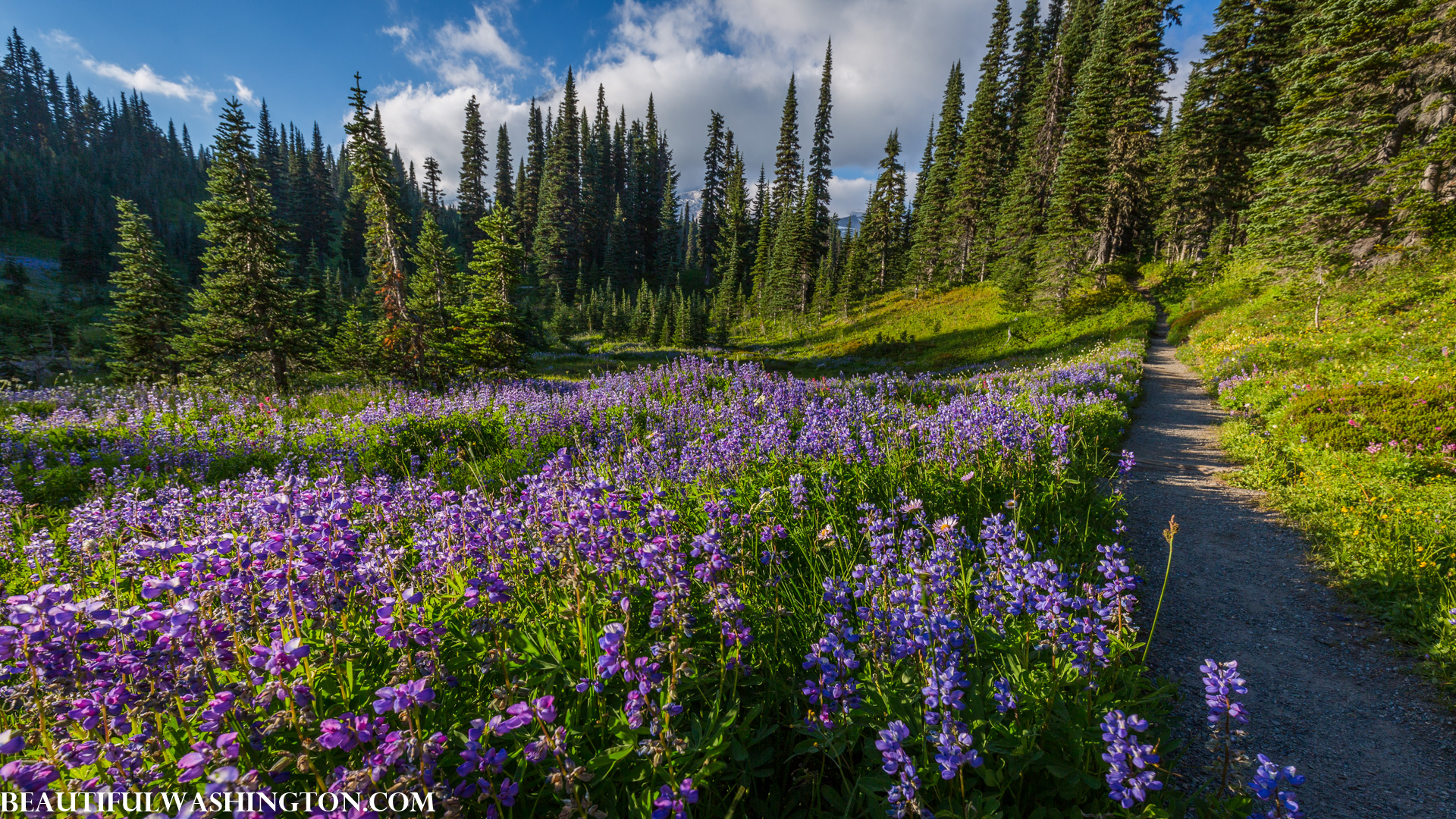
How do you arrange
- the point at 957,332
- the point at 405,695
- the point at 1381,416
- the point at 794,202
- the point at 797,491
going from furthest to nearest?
the point at 794,202
the point at 957,332
the point at 1381,416
the point at 797,491
the point at 405,695

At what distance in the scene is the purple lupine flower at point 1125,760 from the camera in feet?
5.35

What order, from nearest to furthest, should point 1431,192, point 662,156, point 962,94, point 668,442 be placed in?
point 668,442
point 1431,192
point 962,94
point 662,156

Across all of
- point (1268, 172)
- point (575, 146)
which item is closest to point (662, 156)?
point (575, 146)

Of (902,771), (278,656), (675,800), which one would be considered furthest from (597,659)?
(902,771)

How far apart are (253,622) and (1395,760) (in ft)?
21.4

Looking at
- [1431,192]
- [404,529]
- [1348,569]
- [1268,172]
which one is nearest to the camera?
[404,529]

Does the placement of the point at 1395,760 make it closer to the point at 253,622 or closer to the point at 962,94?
the point at 253,622

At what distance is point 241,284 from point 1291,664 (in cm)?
2389

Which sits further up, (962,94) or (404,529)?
(962,94)

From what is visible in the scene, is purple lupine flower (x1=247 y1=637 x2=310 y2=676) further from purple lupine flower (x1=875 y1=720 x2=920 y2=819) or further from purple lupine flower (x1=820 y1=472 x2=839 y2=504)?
purple lupine flower (x1=820 y1=472 x2=839 y2=504)

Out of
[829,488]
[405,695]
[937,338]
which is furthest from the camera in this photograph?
[937,338]

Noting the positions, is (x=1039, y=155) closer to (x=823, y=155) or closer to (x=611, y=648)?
(x=823, y=155)

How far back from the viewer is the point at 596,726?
220 centimetres

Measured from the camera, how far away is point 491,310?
18031 mm
